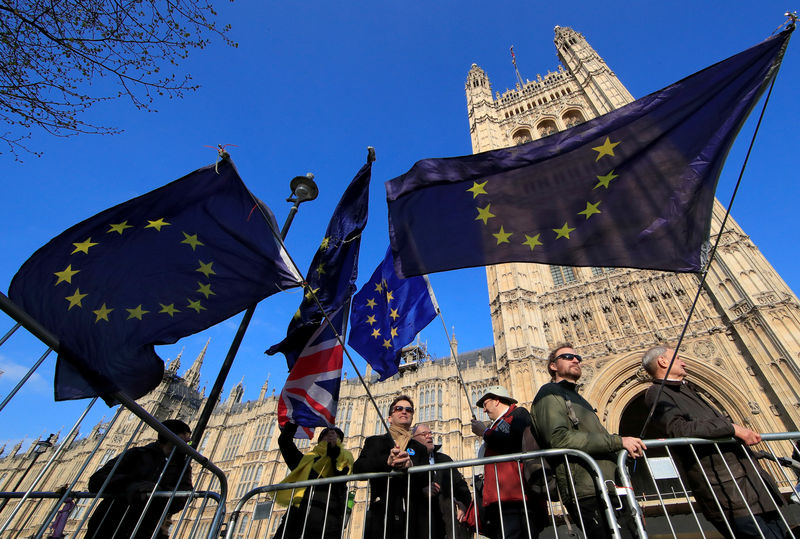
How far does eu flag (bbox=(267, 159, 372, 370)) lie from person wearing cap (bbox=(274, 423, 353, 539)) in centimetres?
145

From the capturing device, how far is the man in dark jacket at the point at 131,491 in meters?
3.37

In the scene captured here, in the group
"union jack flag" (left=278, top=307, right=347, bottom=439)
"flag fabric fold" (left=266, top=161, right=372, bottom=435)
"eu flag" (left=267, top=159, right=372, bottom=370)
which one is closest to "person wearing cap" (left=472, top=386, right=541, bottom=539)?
"union jack flag" (left=278, top=307, right=347, bottom=439)

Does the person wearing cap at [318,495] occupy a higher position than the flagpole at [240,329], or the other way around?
the flagpole at [240,329]

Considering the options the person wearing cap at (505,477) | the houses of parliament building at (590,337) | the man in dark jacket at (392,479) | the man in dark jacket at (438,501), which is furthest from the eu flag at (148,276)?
the houses of parliament building at (590,337)

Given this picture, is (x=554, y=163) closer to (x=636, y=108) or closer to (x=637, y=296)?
(x=636, y=108)

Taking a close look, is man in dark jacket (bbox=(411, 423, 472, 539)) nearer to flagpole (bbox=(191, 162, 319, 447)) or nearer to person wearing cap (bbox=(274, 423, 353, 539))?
person wearing cap (bbox=(274, 423, 353, 539))

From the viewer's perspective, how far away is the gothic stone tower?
13.8 m

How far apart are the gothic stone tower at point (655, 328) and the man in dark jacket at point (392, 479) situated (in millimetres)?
13707

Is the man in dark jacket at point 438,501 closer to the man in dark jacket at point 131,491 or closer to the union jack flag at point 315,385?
the union jack flag at point 315,385

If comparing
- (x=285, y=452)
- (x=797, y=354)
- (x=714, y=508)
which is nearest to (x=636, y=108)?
(x=714, y=508)

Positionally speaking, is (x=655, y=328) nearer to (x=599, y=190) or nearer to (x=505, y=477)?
(x=599, y=190)

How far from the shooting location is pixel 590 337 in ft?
59.0

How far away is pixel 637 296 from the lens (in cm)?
1800

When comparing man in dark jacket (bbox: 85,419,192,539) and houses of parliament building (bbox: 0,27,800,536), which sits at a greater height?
houses of parliament building (bbox: 0,27,800,536)
